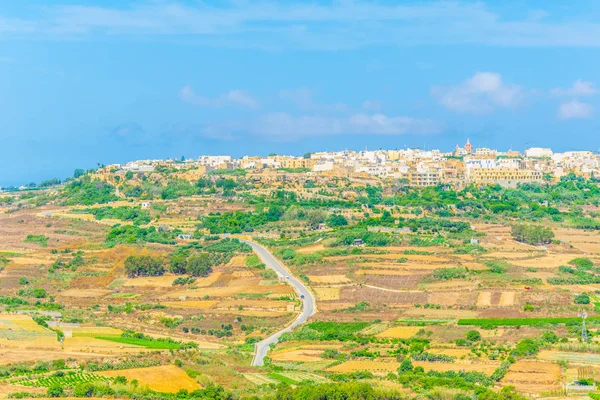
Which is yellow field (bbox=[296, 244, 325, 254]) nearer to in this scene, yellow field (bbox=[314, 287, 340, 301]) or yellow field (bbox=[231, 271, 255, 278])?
yellow field (bbox=[231, 271, 255, 278])

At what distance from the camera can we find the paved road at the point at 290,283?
34.8m

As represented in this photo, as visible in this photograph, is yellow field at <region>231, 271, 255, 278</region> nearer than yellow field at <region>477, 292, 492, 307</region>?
No

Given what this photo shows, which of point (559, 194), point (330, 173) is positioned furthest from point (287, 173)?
point (559, 194)

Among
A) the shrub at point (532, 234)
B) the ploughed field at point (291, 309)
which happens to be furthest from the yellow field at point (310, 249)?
the shrub at point (532, 234)

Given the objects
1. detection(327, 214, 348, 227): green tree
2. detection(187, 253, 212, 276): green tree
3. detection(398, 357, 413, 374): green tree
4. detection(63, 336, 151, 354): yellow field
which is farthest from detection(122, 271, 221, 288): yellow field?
detection(398, 357, 413, 374): green tree

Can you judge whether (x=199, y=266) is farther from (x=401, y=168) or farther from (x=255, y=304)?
(x=401, y=168)

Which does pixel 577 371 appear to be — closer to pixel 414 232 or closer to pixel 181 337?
pixel 181 337

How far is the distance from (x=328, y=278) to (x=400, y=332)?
1217 cm

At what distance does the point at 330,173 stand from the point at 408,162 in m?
11.5

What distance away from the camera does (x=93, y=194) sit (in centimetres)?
8394

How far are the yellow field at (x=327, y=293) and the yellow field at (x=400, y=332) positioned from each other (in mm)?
6743

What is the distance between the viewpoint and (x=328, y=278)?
4884 centimetres

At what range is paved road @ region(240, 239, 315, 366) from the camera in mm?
34750

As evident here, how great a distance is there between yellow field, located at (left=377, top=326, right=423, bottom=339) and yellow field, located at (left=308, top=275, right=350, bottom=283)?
10.3m
